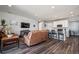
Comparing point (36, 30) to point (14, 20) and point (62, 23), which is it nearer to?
point (14, 20)

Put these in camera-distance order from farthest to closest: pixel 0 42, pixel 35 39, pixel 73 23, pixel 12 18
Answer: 1. pixel 73 23
2. pixel 12 18
3. pixel 35 39
4. pixel 0 42

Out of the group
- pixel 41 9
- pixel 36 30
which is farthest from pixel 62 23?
pixel 36 30

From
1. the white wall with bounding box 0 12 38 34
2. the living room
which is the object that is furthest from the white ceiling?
the white wall with bounding box 0 12 38 34

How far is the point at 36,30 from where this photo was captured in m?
4.73

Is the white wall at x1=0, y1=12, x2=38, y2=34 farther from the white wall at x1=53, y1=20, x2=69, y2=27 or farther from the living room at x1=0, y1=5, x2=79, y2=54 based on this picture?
the white wall at x1=53, y1=20, x2=69, y2=27

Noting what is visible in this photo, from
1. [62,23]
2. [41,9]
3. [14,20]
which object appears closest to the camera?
[41,9]

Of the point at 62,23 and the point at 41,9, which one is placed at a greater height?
the point at 41,9

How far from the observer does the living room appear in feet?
10.6

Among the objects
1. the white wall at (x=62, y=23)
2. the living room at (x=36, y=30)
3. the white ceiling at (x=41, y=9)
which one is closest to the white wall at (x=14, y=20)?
the living room at (x=36, y=30)

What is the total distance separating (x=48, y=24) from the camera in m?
10.8

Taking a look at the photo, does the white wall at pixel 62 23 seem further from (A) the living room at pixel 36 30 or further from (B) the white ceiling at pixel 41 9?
(B) the white ceiling at pixel 41 9
